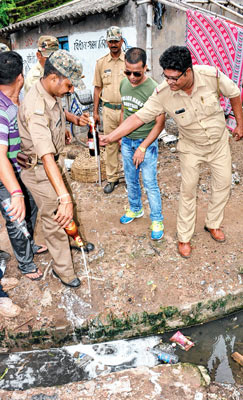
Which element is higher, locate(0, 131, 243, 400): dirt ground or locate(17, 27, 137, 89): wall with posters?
locate(17, 27, 137, 89): wall with posters

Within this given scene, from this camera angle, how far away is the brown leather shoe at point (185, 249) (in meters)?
3.44

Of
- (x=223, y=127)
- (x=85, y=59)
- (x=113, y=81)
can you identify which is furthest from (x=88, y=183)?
(x=85, y=59)

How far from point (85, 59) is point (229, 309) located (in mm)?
8923

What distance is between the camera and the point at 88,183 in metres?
5.37

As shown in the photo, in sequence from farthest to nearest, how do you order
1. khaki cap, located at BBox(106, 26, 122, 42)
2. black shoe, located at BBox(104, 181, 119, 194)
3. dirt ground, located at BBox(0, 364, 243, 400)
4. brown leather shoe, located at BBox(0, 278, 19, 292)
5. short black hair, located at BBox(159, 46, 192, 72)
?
1. black shoe, located at BBox(104, 181, 119, 194)
2. khaki cap, located at BBox(106, 26, 122, 42)
3. brown leather shoe, located at BBox(0, 278, 19, 292)
4. short black hair, located at BBox(159, 46, 192, 72)
5. dirt ground, located at BBox(0, 364, 243, 400)

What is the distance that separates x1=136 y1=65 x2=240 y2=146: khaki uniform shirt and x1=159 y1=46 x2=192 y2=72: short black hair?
0.81ft

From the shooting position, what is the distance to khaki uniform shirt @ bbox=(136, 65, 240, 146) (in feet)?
8.88

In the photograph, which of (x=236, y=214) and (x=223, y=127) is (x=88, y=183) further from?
(x=223, y=127)

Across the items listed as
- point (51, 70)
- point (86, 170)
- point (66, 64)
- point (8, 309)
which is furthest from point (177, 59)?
point (86, 170)

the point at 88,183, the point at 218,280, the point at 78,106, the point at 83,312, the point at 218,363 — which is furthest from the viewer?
the point at 78,106

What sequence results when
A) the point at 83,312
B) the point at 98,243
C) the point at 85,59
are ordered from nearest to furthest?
the point at 83,312 → the point at 98,243 → the point at 85,59

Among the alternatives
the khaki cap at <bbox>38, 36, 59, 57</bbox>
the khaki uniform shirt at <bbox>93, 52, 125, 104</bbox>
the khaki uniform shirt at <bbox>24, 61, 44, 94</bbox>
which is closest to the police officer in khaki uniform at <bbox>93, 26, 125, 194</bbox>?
the khaki uniform shirt at <bbox>93, 52, 125, 104</bbox>

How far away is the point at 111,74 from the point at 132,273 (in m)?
2.86

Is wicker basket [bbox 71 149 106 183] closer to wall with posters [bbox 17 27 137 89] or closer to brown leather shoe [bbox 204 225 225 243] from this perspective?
brown leather shoe [bbox 204 225 225 243]
